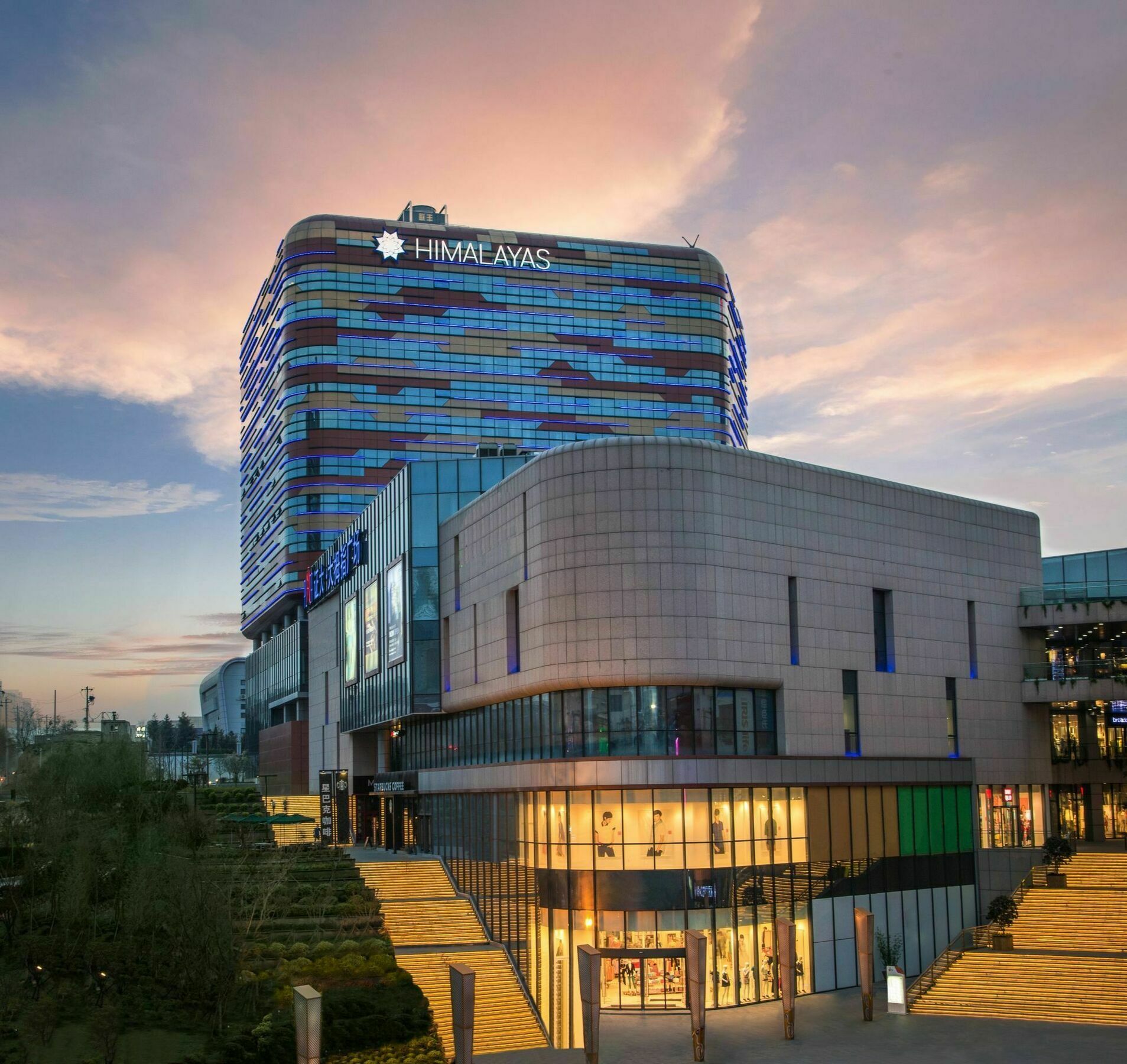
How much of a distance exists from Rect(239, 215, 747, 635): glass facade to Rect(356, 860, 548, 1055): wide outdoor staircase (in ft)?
334

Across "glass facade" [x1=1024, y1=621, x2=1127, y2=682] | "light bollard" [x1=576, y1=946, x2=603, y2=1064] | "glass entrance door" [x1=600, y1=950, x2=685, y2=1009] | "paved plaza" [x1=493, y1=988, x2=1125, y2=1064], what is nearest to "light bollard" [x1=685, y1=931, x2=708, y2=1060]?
"paved plaza" [x1=493, y1=988, x2=1125, y2=1064]

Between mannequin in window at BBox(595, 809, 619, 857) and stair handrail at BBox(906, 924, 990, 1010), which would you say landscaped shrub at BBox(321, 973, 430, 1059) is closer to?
mannequin in window at BBox(595, 809, 619, 857)

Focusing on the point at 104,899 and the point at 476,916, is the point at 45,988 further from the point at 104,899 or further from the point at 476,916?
the point at 476,916

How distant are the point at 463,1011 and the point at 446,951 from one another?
19.1 metres

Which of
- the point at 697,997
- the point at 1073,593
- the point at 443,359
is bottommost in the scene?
the point at 697,997

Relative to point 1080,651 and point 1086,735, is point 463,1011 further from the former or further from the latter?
point 1086,735

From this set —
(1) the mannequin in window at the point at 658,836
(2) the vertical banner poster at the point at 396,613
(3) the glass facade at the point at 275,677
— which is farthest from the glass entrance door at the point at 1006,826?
(3) the glass facade at the point at 275,677

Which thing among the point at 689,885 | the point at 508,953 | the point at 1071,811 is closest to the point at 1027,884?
the point at 1071,811

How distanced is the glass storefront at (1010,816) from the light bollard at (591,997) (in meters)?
32.7

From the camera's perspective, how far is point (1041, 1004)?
160ft

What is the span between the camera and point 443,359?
176750mm

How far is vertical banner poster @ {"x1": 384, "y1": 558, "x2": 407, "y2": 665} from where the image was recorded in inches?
2891

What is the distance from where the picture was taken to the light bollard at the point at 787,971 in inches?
1770

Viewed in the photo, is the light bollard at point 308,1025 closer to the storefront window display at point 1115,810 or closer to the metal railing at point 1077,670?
the metal railing at point 1077,670
